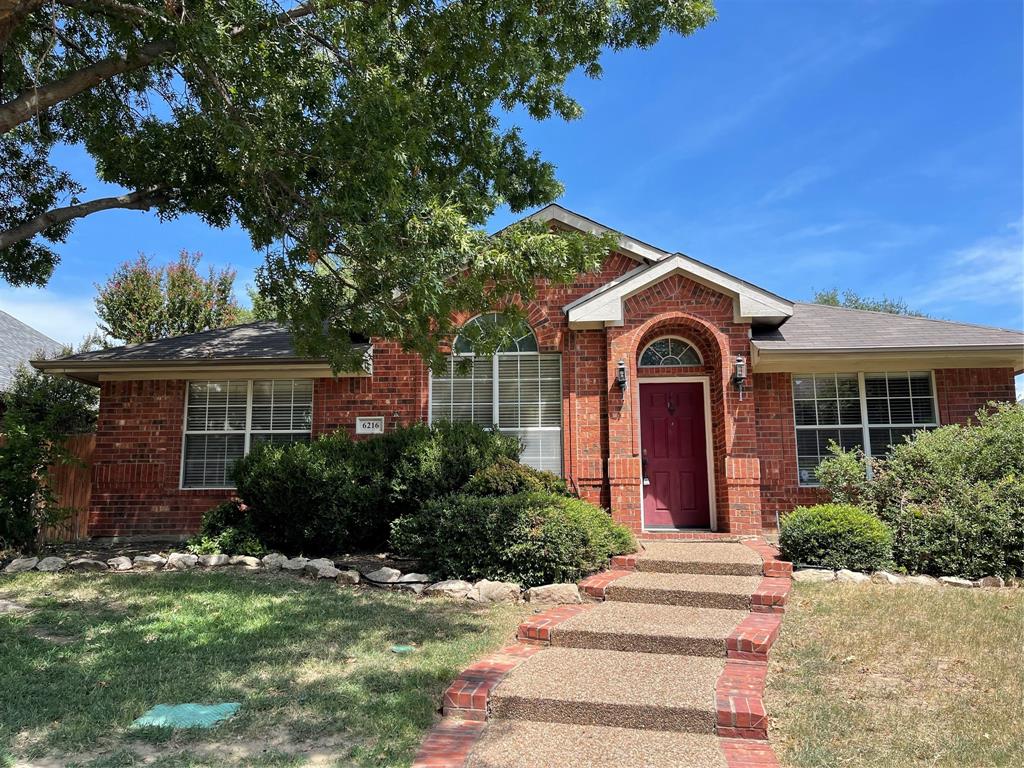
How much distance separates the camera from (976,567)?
797cm

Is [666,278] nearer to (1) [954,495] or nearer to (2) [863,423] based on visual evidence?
(2) [863,423]

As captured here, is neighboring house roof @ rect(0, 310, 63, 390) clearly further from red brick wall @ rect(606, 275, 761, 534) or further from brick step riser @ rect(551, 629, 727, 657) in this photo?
brick step riser @ rect(551, 629, 727, 657)

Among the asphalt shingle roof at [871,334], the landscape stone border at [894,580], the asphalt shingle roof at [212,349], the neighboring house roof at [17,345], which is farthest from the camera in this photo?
the neighboring house roof at [17,345]

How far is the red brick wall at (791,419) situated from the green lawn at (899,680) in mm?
3374

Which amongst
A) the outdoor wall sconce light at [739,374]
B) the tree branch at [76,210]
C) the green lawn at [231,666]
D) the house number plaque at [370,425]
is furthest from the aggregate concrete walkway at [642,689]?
the tree branch at [76,210]

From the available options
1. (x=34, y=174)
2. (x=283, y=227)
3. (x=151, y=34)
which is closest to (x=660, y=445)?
(x=283, y=227)

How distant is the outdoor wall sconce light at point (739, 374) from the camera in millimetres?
10266

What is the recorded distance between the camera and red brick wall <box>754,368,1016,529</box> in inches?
420

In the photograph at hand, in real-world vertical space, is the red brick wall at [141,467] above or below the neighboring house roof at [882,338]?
below

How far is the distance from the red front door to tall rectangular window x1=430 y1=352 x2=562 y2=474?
56.2 inches

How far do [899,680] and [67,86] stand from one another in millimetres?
9645

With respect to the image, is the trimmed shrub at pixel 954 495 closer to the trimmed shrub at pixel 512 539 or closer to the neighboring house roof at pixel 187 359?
the trimmed shrub at pixel 512 539

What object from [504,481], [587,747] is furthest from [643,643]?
[504,481]

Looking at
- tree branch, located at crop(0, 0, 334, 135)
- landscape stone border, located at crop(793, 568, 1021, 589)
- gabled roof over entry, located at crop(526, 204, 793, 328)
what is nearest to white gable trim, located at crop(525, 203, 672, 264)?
gabled roof over entry, located at crop(526, 204, 793, 328)
